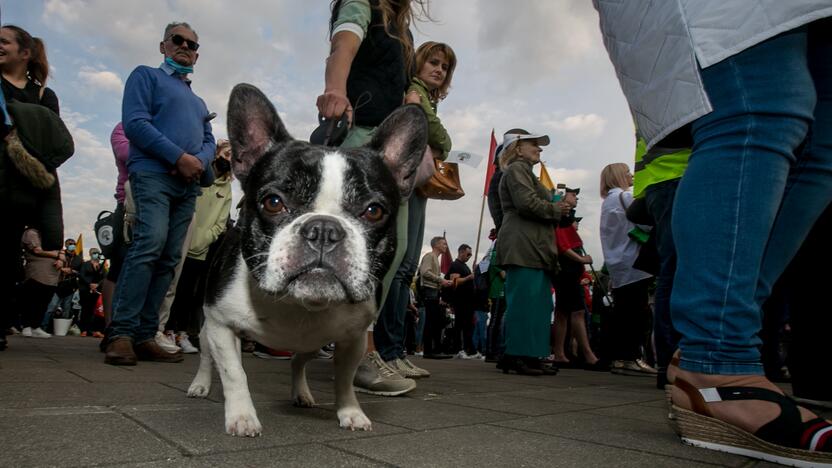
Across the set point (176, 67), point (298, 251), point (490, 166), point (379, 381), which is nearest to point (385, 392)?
point (379, 381)

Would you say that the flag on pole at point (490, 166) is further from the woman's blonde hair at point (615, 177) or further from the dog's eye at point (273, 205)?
the dog's eye at point (273, 205)

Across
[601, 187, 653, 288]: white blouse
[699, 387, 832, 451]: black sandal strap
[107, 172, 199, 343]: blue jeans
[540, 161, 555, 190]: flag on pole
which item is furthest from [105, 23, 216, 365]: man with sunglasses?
[540, 161, 555, 190]: flag on pole

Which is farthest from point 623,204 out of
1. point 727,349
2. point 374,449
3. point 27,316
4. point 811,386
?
point 27,316

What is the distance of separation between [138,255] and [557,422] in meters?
3.52

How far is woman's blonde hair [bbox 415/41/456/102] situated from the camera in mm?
4715

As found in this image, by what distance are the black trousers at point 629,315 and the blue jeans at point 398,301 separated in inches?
121

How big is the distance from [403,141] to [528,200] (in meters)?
3.14

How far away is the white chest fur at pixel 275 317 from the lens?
7.55ft

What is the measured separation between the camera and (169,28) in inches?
208

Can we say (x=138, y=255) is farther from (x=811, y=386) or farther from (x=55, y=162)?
(x=811, y=386)

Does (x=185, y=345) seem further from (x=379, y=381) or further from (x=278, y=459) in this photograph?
(x=278, y=459)

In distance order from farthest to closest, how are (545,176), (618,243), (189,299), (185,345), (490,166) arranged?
(490,166), (545,176), (189,299), (185,345), (618,243)

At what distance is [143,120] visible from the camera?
15.4ft

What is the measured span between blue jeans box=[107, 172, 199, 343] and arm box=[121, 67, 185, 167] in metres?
0.23
